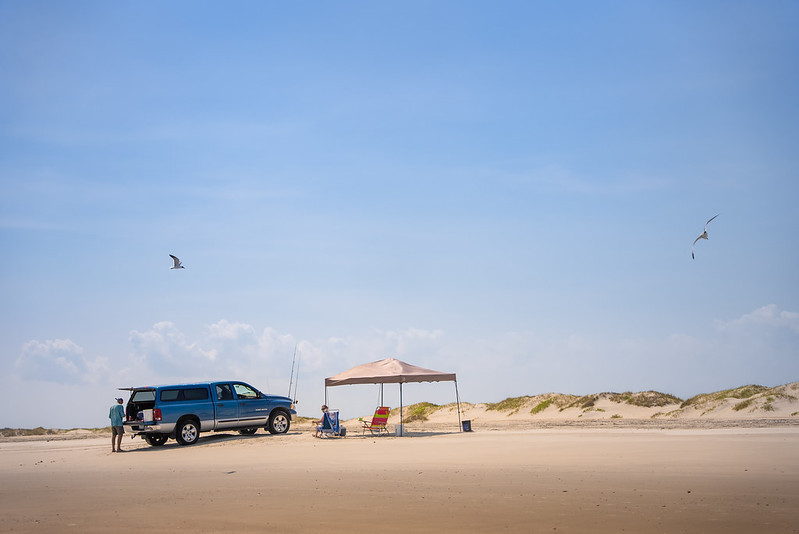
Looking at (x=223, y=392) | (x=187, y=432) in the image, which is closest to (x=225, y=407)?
(x=223, y=392)

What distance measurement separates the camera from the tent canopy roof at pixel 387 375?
25.7 m

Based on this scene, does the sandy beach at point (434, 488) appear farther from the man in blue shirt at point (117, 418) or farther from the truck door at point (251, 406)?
the truck door at point (251, 406)

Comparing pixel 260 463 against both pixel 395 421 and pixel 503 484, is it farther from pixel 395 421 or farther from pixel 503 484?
pixel 395 421

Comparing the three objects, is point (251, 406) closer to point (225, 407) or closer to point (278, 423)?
point (225, 407)

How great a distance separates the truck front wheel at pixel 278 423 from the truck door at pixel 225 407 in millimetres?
1434

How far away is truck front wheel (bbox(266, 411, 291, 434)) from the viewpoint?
85.4ft

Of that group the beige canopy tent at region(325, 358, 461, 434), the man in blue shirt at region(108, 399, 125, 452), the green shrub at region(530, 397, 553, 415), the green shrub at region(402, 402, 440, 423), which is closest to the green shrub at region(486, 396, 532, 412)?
the green shrub at region(530, 397, 553, 415)

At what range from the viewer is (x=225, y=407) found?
24703 millimetres

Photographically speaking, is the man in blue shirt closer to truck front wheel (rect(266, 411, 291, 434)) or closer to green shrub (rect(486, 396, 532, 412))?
truck front wheel (rect(266, 411, 291, 434))

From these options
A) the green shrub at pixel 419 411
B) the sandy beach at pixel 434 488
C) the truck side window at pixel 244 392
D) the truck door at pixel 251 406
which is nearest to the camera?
the sandy beach at pixel 434 488

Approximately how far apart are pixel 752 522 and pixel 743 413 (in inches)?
1067

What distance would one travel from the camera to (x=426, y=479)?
527 inches

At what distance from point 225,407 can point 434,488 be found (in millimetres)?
14016

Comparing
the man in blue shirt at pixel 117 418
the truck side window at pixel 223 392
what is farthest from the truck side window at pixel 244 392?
the man in blue shirt at pixel 117 418
